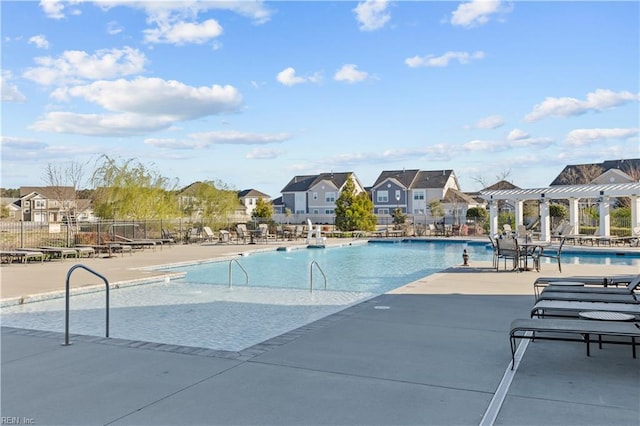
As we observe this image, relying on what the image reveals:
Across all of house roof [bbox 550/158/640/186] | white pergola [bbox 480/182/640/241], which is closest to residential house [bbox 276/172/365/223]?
house roof [bbox 550/158/640/186]

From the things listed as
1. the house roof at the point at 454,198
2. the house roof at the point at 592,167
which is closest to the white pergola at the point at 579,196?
the house roof at the point at 592,167

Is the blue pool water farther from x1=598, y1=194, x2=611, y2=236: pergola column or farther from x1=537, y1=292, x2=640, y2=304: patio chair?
x1=598, y1=194, x2=611, y2=236: pergola column

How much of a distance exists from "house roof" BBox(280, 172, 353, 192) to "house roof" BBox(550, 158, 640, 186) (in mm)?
21169

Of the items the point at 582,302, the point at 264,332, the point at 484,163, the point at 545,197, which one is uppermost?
the point at 484,163

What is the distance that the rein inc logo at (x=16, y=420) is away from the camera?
10.9 ft

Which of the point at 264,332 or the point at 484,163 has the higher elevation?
the point at 484,163

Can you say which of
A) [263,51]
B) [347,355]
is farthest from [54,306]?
[263,51]

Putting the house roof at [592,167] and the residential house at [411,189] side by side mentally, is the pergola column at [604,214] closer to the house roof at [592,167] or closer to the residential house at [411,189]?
the house roof at [592,167]

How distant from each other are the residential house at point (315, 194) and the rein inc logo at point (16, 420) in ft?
160

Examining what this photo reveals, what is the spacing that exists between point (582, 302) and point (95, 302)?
7.68 metres

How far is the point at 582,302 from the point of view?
17.9 ft

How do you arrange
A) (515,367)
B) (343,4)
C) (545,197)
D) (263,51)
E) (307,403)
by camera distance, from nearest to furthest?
(307,403)
(515,367)
(343,4)
(263,51)
(545,197)

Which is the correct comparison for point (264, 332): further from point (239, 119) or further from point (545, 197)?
point (545, 197)

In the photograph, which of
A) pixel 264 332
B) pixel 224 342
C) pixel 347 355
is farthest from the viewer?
pixel 264 332
